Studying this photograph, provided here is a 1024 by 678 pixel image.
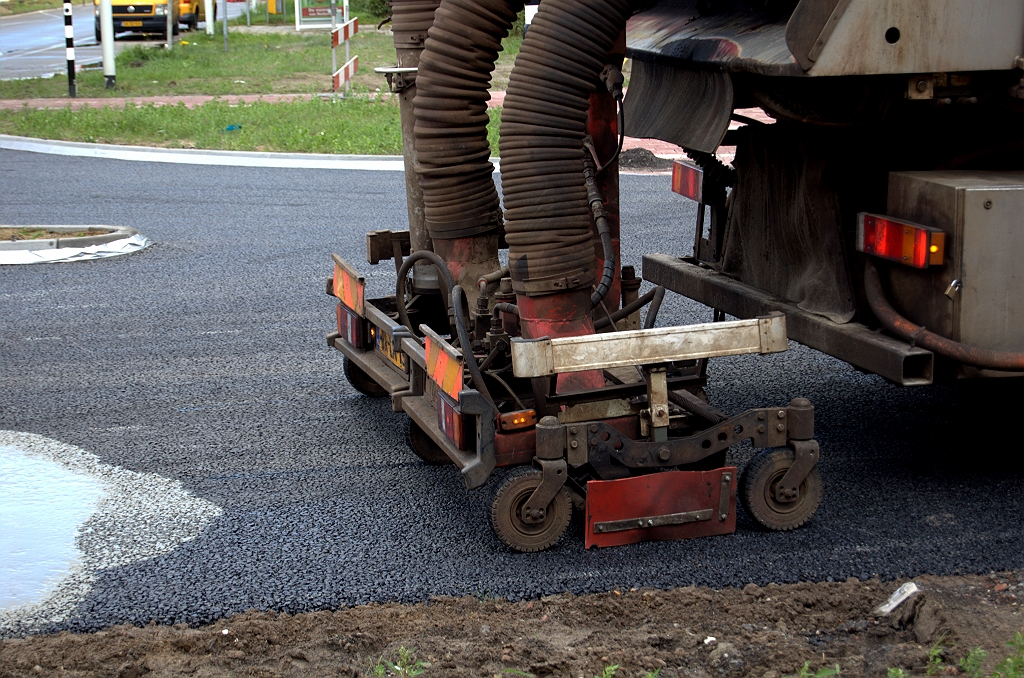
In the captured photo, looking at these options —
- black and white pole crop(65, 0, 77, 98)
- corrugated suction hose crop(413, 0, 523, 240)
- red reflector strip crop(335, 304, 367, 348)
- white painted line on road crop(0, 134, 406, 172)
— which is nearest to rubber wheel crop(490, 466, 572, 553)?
corrugated suction hose crop(413, 0, 523, 240)

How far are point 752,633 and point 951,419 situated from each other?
8.30 feet

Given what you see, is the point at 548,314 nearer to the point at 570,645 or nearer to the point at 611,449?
the point at 611,449

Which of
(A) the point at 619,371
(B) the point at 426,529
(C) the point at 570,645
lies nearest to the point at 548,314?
(A) the point at 619,371

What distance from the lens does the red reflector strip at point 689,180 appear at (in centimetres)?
595

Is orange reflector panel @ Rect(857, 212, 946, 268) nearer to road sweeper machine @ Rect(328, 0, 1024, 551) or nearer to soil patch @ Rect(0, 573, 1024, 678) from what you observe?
road sweeper machine @ Rect(328, 0, 1024, 551)

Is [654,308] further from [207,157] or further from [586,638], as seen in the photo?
[207,157]

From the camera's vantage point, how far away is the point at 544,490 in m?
4.08

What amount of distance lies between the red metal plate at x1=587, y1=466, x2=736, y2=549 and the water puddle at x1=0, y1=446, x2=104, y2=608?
1.93 meters

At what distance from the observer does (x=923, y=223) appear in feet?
14.0

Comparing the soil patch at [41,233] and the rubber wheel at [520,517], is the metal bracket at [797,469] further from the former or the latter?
the soil patch at [41,233]

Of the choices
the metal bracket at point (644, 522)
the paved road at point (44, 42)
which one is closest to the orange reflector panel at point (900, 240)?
the metal bracket at point (644, 522)

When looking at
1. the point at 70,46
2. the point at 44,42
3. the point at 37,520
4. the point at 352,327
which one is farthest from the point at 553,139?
the point at 44,42

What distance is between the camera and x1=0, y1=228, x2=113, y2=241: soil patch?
32.8 feet

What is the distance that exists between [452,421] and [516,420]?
270 millimetres
